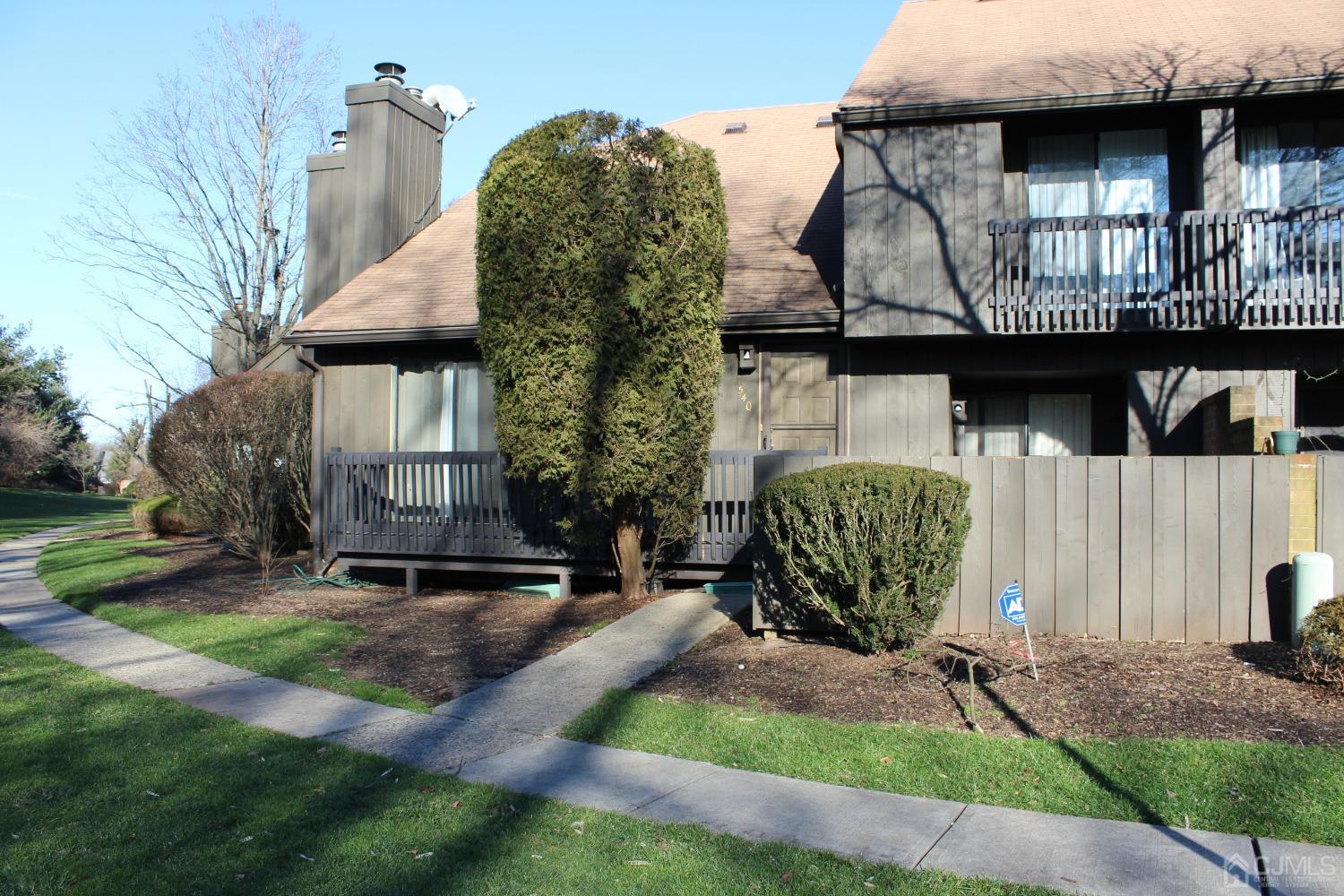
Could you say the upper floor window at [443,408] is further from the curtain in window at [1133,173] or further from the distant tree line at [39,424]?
the distant tree line at [39,424]

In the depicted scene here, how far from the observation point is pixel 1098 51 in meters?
12.2

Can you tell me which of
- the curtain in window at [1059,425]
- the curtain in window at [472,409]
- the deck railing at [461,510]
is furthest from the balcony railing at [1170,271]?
the curtain in window at [472,409]

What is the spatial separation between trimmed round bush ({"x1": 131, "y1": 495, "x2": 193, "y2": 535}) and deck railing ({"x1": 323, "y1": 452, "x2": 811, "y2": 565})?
334 inches

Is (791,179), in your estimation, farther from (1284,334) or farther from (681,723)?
(681,723)

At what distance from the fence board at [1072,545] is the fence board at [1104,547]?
4cm

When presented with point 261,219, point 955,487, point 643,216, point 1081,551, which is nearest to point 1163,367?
point 1081,551

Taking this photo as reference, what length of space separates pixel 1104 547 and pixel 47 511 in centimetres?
Answer: 3503

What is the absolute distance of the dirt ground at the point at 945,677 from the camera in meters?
5.59

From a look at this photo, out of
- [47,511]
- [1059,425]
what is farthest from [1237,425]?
[47,511]

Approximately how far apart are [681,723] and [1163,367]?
323 inches

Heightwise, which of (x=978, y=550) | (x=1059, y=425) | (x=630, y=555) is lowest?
(x=630, y=555)

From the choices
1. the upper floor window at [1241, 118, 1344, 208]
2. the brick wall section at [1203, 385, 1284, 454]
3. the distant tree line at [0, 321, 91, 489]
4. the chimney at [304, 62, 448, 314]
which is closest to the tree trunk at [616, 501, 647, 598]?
the brick wall section at [1203, 385, 1284, 454]

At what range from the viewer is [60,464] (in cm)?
4828

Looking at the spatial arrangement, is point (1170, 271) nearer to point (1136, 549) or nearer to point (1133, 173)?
point (1133, 173)
